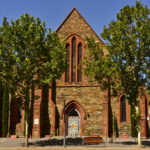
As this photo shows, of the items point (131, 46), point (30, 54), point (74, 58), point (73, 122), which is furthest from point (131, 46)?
point (73, 122)

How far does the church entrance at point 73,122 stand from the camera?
28828 millimetres

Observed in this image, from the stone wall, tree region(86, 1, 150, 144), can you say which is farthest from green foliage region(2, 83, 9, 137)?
tree region(86, 1, 150, 144)

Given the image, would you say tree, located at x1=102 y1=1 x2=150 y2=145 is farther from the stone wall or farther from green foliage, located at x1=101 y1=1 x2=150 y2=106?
the stone wall

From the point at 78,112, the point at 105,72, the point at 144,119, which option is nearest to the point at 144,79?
the point at 105,72

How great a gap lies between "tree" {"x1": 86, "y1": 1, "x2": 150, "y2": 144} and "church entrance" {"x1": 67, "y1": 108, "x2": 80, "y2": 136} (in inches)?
372

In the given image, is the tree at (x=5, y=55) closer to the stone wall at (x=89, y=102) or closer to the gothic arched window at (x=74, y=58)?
the stone wall at (x=89, y=102)

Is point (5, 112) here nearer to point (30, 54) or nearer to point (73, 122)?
point (73, 122)

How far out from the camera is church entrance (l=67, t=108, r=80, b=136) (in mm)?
28828

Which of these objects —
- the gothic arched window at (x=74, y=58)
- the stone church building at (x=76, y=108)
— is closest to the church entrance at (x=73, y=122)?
the stone church building at (x=76, y=108)

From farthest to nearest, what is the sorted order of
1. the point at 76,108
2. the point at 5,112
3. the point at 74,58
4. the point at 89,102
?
the point at 74,58
the point at 5,112
the point at 76,108
the point at 89,102

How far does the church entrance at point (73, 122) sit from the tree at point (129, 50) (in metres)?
9.45

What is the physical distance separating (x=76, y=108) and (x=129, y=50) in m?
11.7

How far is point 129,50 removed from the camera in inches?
798

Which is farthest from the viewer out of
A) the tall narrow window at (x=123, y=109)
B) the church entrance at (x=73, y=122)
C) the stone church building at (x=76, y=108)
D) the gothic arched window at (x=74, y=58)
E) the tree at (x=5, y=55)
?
the gothic arched window at (x=74, y=58)
